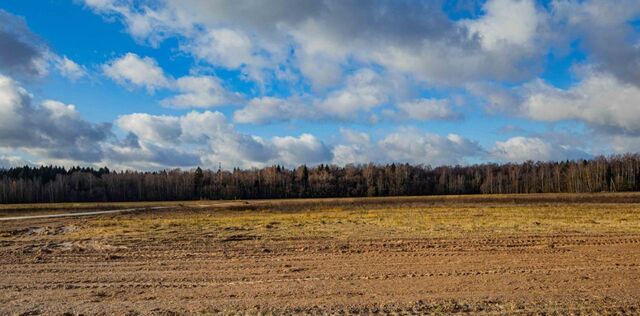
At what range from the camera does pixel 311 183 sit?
4461 inches

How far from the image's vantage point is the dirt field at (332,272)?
407 inches

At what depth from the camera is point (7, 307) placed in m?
10.5

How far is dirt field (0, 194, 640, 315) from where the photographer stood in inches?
407

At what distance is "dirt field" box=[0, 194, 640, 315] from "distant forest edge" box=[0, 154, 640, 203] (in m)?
83.1

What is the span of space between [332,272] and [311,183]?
3926 inches

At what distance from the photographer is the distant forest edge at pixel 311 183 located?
10331 centimetres

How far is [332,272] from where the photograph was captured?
1365 cm

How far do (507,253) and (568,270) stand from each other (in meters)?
2.81

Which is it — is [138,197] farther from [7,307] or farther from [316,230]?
[7,307]

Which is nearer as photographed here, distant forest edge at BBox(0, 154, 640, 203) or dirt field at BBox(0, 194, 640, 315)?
dirt field at BBox(0, 194, 640, 315)

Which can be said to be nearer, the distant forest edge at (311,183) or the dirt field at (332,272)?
the dirt field at (332,272)

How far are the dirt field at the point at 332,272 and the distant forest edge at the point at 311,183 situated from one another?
273 feet

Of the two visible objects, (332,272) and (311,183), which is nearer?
(332,272)

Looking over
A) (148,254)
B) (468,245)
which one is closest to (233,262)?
(148,254)
